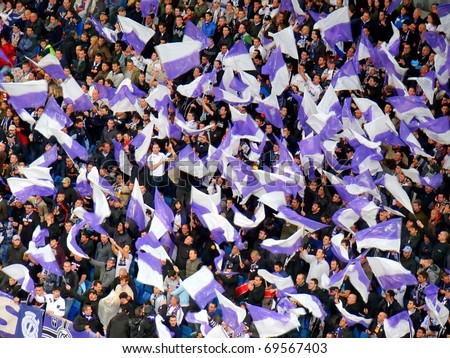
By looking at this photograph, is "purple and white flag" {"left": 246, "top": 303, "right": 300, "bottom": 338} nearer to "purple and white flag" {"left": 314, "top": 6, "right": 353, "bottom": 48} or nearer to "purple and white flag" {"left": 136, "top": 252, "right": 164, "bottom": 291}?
"purple and white flag" {"left": 136, "top": 252, "right": 164, "bottom": 291}

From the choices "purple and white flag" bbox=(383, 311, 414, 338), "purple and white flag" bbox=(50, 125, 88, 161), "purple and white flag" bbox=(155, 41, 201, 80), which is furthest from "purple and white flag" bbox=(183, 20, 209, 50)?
"purple and white flag" bbox=(383, 311, 414, 338)

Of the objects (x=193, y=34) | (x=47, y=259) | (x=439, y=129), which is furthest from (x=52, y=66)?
(x=439, y=129)

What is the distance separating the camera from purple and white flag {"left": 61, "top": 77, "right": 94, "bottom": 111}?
27.3 m

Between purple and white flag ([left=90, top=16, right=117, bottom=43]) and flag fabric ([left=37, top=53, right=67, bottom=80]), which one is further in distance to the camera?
purple and white flag ([left=90, top=16, right=117, bottom=43])

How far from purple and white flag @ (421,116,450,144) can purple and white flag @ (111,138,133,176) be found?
549 cm

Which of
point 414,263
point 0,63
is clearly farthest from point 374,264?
point 0,63

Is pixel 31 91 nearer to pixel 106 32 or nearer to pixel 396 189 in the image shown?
pixel 106 32

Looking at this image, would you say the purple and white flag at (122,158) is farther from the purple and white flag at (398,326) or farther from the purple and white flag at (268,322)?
the purple and white flag at (398,326)

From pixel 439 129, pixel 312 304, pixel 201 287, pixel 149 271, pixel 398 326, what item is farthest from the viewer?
pixel 439 129

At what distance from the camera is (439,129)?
26.6 metres

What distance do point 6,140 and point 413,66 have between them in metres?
7.94

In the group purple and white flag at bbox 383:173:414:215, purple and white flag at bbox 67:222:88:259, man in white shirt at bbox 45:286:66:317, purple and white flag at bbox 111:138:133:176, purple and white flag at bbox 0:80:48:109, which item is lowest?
man in white shirt at bbox 45:286:66:317

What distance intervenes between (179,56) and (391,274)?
6.47 meters

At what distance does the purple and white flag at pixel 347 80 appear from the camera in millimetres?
27172
